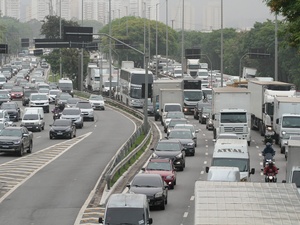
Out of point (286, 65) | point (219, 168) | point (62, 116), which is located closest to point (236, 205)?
point (219, 168)

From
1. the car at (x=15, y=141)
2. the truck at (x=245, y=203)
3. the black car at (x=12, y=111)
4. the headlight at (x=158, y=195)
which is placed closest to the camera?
the truck at (x=245, y=203)

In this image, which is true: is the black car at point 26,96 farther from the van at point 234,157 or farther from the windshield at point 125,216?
the windshield at point 125,216

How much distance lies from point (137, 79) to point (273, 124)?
37832 millimetres

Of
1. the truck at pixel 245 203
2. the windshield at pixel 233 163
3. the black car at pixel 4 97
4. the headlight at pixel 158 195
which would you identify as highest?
the truck at pixel 245 203

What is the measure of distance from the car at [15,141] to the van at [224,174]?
1870cm

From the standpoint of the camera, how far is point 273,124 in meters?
63.5

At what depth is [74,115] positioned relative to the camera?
75.1 meters

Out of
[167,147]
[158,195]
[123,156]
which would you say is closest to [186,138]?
[167,147]

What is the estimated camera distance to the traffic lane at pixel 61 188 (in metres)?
34.9

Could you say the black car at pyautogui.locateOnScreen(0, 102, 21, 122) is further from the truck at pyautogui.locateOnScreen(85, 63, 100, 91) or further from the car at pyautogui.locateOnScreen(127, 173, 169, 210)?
the truck at pyautogui.locateOnScreen(85, 63, 100, 91)

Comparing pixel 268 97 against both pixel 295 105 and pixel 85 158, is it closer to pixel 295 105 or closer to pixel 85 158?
pixel 295 105

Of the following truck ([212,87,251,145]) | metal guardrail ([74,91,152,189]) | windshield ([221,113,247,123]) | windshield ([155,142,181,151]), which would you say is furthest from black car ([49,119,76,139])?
windshield ([155,142,181,151])

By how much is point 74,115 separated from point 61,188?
33324mm

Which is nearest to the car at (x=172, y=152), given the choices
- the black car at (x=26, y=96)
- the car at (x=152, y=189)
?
the car at (x=152, y=189)
